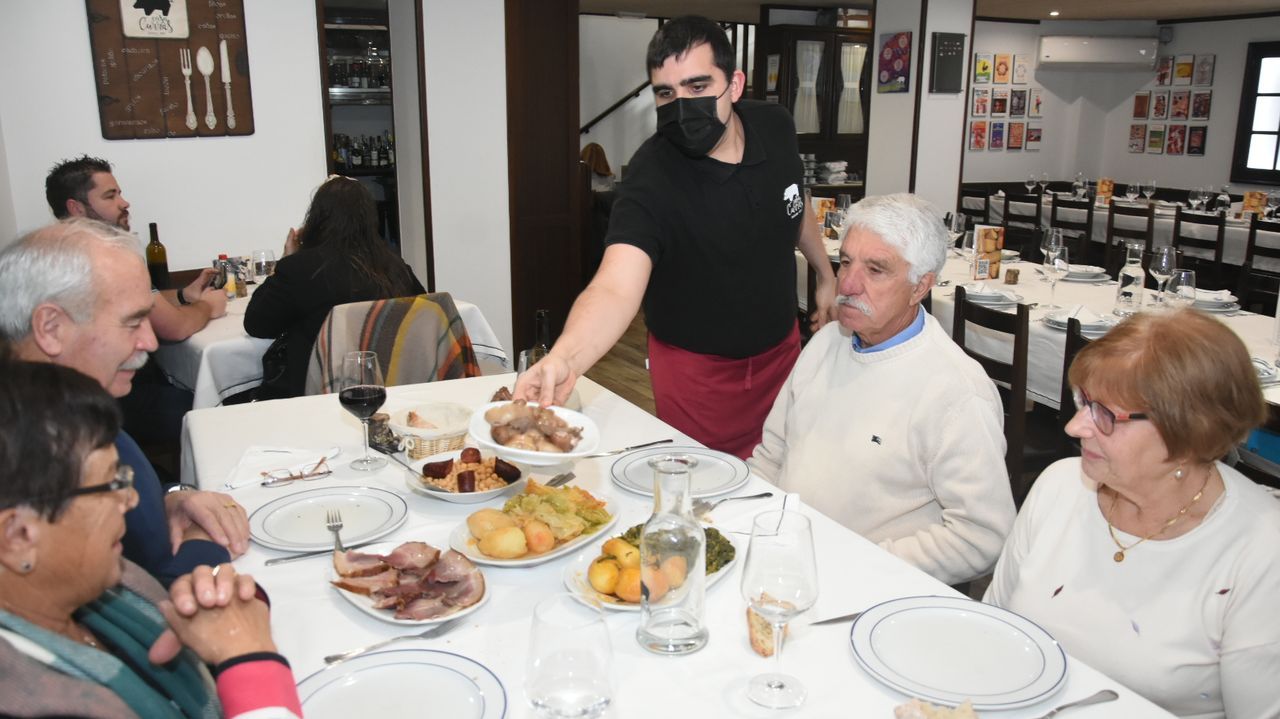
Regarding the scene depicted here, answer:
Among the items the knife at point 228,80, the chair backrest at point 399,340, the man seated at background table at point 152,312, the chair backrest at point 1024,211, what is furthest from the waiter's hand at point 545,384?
the chair backrest at point 1024,211

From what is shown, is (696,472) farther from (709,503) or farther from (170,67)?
(170,67)

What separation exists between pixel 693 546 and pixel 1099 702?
Answer: 542 mm

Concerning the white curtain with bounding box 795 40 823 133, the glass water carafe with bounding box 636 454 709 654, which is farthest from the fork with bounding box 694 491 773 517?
the white curtain with bounding box 795 40 823 133

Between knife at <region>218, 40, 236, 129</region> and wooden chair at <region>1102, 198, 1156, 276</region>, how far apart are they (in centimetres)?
568

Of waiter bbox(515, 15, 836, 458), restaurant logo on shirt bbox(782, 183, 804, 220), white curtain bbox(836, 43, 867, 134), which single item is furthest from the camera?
white curtain bbox(836, 43, 867, 134)

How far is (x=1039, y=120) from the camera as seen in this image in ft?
38.2

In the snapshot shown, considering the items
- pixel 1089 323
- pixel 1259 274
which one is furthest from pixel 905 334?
pixel 1259 274

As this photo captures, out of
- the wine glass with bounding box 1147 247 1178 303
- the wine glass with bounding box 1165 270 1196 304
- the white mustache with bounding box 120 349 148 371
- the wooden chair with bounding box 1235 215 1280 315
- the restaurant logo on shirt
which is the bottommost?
the wooden chair with bounding box 1235 215 1280 315

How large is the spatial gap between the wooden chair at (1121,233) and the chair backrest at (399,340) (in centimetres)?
523

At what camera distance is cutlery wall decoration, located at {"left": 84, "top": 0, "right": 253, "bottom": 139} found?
4578 mm

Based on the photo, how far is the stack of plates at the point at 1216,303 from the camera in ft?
12.7

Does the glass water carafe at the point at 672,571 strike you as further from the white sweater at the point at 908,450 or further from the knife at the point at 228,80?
the knife at the point at 228,80

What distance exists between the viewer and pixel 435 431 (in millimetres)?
2096

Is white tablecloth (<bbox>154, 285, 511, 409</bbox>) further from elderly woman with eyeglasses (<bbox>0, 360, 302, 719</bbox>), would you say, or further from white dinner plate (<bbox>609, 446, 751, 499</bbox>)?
elderly woman with eyeglasses (<bbox>0, 360, 302, 719</bbox>)
